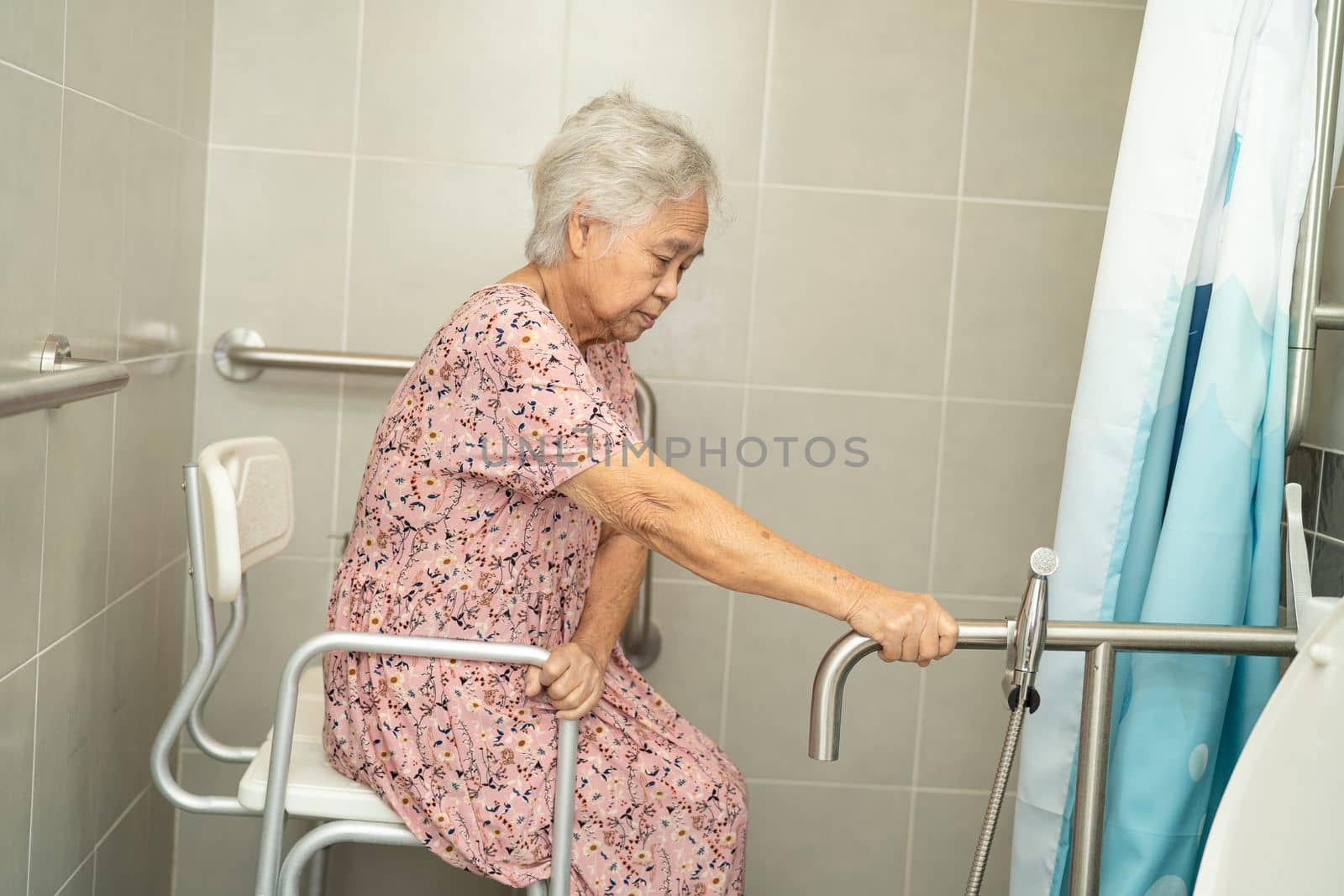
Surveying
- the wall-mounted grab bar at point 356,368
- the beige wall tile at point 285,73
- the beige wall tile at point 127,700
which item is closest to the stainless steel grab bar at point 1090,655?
the wall-mounted grab bar at point 356,368

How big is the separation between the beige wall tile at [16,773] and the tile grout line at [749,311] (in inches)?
40.8

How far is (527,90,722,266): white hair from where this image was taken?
1.29 m

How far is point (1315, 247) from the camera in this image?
1.18 meters

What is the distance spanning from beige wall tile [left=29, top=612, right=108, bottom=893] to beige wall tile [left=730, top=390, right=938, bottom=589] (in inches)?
38.9

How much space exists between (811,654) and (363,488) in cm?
91

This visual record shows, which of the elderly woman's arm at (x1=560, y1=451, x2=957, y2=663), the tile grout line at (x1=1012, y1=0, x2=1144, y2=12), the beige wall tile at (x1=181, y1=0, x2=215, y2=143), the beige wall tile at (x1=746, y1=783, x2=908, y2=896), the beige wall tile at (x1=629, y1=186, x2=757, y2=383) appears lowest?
the beige wall tile at (x1=746, y1=783, x2=908, y2=896)

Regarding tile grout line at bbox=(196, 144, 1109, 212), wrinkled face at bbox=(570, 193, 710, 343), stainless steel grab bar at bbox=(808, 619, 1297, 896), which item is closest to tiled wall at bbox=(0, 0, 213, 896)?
tile grout line at bbox=(196, 144, 1109, 212)

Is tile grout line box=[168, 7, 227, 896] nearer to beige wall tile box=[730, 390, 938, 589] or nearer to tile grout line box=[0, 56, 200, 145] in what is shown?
tile grout line box=[0, 56, 200, 145]

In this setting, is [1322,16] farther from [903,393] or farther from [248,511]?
[248,511]

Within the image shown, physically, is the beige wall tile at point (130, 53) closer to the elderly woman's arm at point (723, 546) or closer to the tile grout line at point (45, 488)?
the tile grout line at point (45, 488)

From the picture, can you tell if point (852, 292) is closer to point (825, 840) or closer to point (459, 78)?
point (459, 78)

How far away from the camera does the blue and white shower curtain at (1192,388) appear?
3.92ft

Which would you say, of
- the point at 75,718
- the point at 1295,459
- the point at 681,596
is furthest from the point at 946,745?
the point at 75,718

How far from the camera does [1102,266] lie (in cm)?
124
